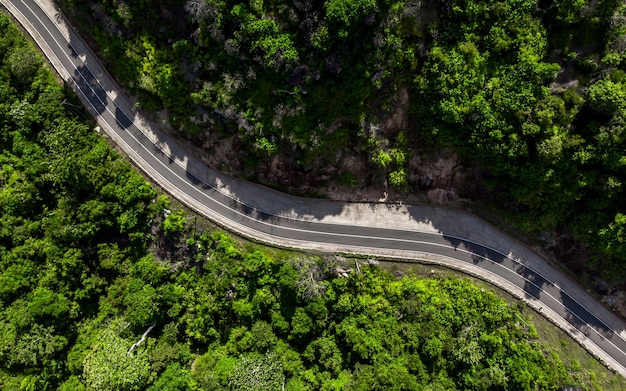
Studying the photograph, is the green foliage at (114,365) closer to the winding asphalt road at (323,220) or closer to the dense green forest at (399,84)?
the winding asphalt road at (323,220)

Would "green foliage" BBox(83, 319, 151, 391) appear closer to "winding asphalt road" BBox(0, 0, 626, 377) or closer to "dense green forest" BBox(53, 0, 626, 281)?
"winding asphalt road" BBox(0, 0, 626, 377)

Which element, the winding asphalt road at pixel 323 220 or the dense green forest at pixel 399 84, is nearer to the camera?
the dense green forest at pixel 399 84

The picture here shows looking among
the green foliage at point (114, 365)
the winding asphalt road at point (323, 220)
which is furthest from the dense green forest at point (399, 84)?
the green foliage at point (114, 365)

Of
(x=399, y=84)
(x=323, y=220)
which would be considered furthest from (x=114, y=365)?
(x=399, y=84)

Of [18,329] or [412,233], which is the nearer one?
[18,329]

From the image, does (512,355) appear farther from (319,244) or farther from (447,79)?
(447,79)

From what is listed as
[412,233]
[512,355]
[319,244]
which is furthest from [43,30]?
[512,355]

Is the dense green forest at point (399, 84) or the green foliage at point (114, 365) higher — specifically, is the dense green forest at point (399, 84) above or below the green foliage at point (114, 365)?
above
